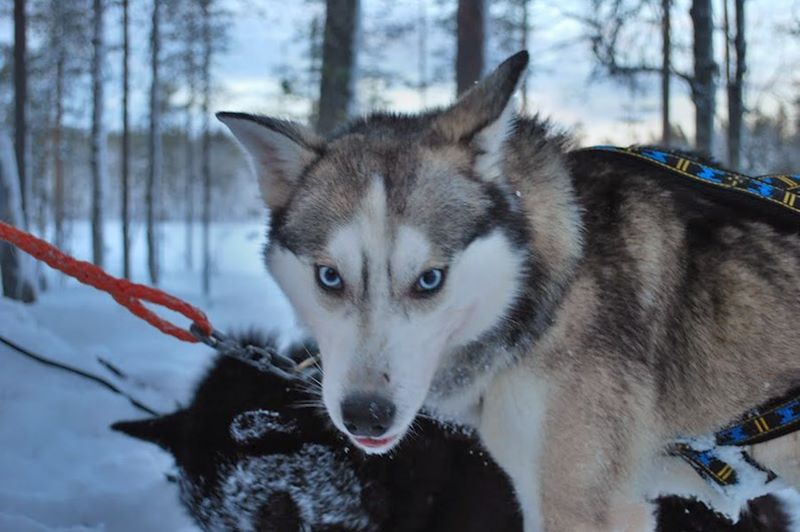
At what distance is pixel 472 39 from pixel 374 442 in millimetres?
6928

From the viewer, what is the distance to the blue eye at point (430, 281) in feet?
6.55

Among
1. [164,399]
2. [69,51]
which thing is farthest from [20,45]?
[69,51]

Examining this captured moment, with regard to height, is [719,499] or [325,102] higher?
[325,102]

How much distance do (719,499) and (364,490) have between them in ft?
4.06

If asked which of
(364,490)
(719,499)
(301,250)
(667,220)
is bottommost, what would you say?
(364,490)

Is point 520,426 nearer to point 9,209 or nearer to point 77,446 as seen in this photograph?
point 77,446

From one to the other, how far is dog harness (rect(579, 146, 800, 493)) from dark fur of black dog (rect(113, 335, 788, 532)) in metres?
0.55

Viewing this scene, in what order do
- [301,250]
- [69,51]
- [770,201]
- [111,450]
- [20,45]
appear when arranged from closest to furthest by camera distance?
[301,250] < [770,201] < [111,450] < [20,45] < [69,51]

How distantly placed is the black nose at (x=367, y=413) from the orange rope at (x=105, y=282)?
136 cm

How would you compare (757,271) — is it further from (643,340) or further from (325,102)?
(325,102)

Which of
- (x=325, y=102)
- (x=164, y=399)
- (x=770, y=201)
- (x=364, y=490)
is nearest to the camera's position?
(x=770, y=201)

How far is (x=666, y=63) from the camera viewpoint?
12.4 m

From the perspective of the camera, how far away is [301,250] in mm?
2162

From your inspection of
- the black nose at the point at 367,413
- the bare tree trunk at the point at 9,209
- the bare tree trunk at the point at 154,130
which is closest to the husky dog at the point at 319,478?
the black nose at the point at 367,413
